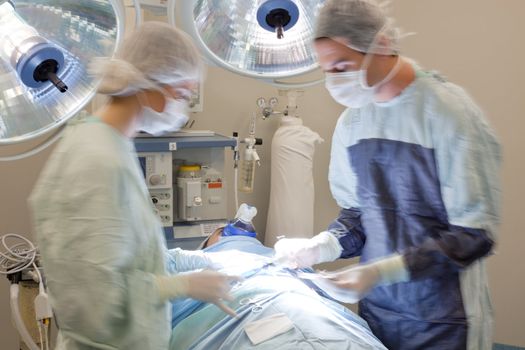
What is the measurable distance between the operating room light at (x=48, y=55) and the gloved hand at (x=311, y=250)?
715mm

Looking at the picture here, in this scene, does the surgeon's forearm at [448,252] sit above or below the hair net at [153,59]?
below

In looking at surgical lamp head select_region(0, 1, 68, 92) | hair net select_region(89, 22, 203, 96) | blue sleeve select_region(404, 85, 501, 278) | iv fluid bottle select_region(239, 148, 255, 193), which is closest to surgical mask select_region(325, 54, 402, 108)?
blue sleeve select_region(404, 85, 501, 278)

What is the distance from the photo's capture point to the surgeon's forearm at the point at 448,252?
107cm

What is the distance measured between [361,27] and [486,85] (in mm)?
1992

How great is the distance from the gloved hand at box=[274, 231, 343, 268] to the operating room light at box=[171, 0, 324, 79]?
53cm

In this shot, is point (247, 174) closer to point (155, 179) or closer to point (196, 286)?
point (155, 179)

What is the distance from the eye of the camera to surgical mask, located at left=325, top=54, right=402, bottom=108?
116 cm

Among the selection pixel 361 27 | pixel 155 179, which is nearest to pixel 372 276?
pixel 361 27

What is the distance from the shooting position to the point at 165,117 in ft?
3.61

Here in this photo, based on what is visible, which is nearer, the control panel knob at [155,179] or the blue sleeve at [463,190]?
the blue sleeve at [463,190]

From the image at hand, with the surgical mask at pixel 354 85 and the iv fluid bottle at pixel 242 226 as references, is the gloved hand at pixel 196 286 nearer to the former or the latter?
the surgical mask at pixel 354 85

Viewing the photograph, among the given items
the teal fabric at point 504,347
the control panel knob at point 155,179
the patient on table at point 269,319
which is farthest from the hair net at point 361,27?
the teal fabric at point 504,347

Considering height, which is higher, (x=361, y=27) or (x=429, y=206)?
(x=361, y=27)

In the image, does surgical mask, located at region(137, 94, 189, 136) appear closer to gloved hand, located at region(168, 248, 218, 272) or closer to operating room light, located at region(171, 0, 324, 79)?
operating room light, located at region(171, 0, 324, 79)
